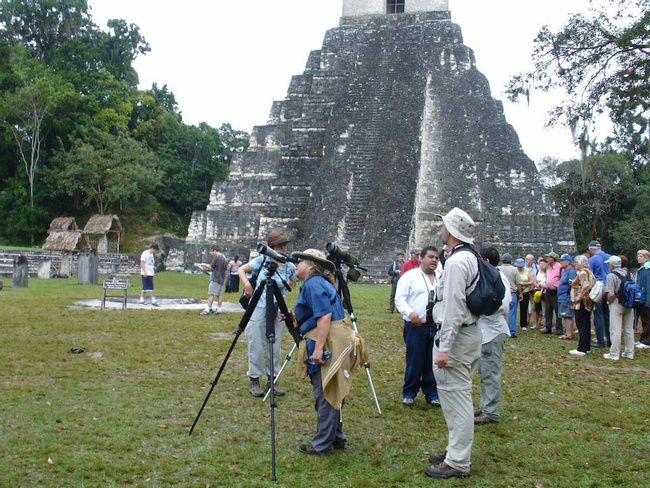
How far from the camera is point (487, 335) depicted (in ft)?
18.2

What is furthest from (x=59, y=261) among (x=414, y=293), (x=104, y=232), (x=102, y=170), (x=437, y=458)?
(x=437, y=458)

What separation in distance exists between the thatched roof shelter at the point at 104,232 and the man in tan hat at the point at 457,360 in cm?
3233

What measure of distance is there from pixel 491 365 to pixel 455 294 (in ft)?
5.94

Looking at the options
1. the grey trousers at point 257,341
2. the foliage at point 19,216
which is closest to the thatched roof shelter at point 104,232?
the foliage at point 19,216

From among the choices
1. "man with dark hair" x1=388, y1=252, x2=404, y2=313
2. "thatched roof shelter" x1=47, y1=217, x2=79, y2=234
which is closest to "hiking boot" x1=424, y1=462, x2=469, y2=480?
"man with dark hair" x1=388, y1=252, x2=404, y2=313

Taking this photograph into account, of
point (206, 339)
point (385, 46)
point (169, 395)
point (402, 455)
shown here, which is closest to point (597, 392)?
point (402, 455)

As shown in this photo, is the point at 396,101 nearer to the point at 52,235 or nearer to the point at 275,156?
the point at 275,156

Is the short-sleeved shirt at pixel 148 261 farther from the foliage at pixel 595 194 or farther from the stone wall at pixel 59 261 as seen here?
the foliage at pixel 595 194

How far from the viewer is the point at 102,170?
1468 inches

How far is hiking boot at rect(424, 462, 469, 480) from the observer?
13.0 feet

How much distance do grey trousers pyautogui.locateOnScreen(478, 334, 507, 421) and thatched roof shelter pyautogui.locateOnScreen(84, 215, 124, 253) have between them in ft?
103

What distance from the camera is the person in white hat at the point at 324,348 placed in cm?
426

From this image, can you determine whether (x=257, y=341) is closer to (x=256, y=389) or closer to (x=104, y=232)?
(x=256, y=389)

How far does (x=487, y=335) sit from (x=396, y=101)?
69.6 ft
